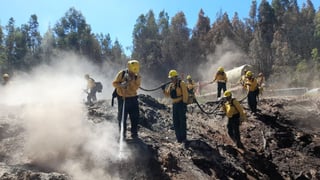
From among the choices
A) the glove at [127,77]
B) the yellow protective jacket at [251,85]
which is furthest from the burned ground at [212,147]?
the glove at [127,77]

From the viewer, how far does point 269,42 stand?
57.6 meters

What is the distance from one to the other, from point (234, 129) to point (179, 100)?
302 centimetres

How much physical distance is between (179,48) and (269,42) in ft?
41.3

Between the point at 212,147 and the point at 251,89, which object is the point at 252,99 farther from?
the point at 212,147

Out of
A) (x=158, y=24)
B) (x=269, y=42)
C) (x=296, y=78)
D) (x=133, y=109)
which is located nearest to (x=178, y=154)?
(x=133, y=109)

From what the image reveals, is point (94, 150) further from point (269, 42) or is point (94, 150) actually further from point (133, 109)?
point (269, 42)

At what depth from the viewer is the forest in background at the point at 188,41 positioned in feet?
179

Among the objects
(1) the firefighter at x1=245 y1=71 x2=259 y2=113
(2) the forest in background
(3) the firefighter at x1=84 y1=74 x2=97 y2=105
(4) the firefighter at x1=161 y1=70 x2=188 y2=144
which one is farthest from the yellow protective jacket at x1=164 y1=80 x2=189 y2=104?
(2) the forest in background

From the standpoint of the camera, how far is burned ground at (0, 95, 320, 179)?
998 cm

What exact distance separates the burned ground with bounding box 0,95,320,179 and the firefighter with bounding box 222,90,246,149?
0.32 metres

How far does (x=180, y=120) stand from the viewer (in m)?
12.3

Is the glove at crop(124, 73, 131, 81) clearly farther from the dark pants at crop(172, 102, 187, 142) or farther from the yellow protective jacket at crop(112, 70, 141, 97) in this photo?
the dark pants at crop(172, 102, 187, 142)

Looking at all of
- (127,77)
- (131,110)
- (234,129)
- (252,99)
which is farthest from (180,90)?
(252,99)

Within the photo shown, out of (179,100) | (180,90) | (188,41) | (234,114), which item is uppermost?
(188,41)
